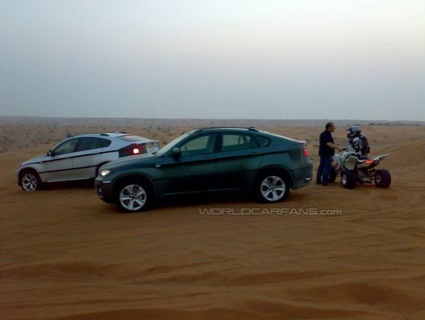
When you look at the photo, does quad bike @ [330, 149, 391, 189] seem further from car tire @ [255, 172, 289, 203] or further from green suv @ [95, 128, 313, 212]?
car tire @ [255, 172, 289, 203]

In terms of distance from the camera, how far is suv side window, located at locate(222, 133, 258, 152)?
11.0 m

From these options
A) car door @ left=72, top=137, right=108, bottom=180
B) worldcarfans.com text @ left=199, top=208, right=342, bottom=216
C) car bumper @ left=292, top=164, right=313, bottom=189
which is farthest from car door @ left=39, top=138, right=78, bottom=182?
car bumper @ left=292, top=164, right=313, bottom=189

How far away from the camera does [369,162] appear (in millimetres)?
13500

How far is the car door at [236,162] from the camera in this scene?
1084 centimetres

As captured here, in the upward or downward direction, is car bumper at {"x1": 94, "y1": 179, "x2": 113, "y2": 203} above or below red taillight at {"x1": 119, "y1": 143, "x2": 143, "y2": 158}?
below

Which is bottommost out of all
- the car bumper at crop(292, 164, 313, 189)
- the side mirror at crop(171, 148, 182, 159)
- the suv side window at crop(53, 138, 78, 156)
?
the car bumper at crop(292, 164, 313, 189)

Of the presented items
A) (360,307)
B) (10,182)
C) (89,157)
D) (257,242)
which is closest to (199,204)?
(257,242)

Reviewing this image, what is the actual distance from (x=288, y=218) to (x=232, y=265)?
3139 mm

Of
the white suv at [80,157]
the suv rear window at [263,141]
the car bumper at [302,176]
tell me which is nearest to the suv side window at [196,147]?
the suv rear window at [263,141]

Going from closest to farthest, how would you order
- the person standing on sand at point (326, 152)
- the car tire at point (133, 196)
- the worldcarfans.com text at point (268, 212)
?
the worldcarfans.com text at point (268, 212)
the car tire at point (133, 196)
the person standing on sand at point (326, 152)

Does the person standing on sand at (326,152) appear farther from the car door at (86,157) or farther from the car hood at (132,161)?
the car door at (86,157)

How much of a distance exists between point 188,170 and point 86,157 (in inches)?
187

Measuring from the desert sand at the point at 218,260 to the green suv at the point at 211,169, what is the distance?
1.29 ft

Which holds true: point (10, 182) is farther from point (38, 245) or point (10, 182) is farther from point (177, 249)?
point (177, 249)
